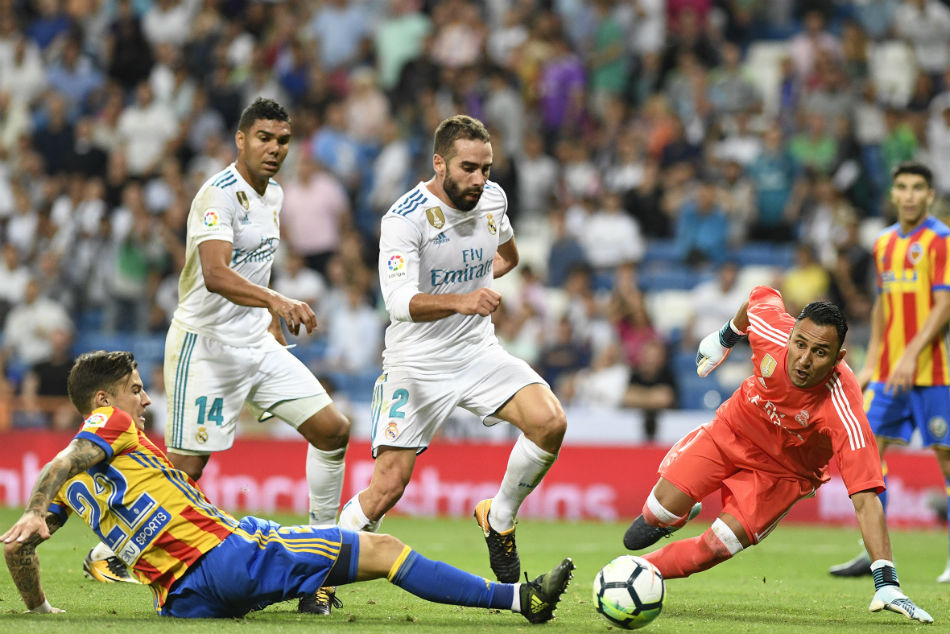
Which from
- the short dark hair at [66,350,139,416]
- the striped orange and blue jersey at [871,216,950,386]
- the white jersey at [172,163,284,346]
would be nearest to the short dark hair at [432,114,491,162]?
the white jersey at [172,163,284,346]

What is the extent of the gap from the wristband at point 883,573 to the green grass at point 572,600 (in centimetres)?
22

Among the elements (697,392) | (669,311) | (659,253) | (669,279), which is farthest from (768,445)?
(659,253)

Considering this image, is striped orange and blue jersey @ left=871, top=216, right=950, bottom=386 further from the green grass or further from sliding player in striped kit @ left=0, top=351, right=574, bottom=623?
sliding player in striped kit @ left=0, top=351, right=574, bottom=623

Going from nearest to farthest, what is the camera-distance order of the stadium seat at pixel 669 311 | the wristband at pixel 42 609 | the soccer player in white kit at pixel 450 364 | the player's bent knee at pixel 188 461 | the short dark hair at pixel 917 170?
the wristband at pixel 42 609 < the soccer player in white kit at pixel 450 364 < the player's bent knee at pixel 188 461 < the short dark hair at pixel 917 170 < the stadium seat at pixel 669 311

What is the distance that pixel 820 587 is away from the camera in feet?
28.1

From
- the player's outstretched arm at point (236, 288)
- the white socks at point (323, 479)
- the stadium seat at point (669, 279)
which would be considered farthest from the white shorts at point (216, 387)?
the stadium seat at point (669, 279)

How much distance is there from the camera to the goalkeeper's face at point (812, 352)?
21.8 feet

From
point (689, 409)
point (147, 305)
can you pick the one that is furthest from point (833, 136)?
point (147, 305)

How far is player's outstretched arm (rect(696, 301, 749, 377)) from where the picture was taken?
7.50 m

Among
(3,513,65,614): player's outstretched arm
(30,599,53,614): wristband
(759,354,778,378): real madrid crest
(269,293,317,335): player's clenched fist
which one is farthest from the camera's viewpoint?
A: (759,354,778,378): real madrid crest

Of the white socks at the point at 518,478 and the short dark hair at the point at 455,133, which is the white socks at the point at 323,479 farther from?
the short dark hair at the point at 455,133

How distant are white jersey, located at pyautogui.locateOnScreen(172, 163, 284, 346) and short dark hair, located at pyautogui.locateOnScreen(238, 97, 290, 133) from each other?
314 millimetres

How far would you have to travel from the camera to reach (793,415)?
694cm

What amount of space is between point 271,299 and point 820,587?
13.4 feet
